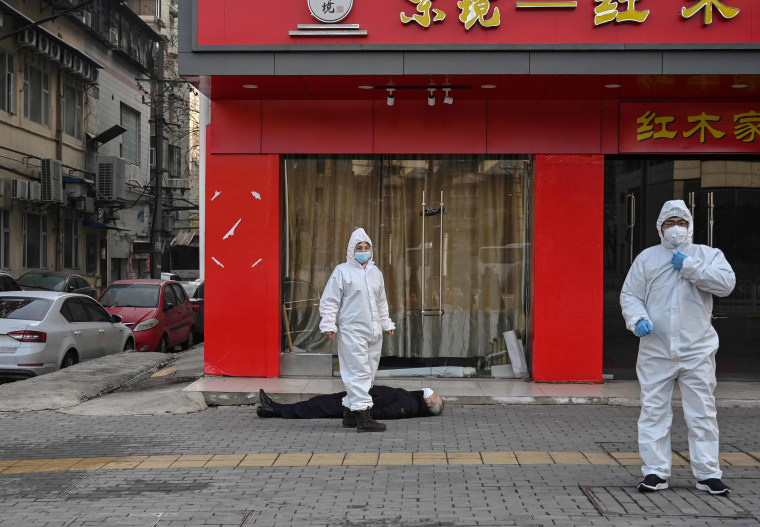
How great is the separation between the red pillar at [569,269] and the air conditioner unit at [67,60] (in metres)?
20.5

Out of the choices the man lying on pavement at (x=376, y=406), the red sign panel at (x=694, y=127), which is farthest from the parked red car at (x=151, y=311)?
the red sign panel at (x=694, y=127)

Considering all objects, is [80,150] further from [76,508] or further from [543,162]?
[76,508]

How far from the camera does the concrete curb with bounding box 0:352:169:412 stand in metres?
9.33

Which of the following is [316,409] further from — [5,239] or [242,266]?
[5,239]

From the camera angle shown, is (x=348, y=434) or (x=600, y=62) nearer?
(x=348, y=434)

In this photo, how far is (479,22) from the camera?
952 cm

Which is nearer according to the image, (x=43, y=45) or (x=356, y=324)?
(x=356, y=324)

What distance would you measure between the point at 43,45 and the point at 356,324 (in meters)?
20.6

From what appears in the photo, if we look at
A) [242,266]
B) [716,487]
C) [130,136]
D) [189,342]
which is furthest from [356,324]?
[130,136]

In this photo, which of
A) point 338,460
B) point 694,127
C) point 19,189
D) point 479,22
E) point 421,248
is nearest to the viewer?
point 338,460

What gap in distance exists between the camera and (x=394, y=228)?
1127 centimetres

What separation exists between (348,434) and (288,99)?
4.58 metres

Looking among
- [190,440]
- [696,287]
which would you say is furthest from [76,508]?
[696,287]

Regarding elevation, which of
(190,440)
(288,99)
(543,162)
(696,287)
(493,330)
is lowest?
(190,440)
